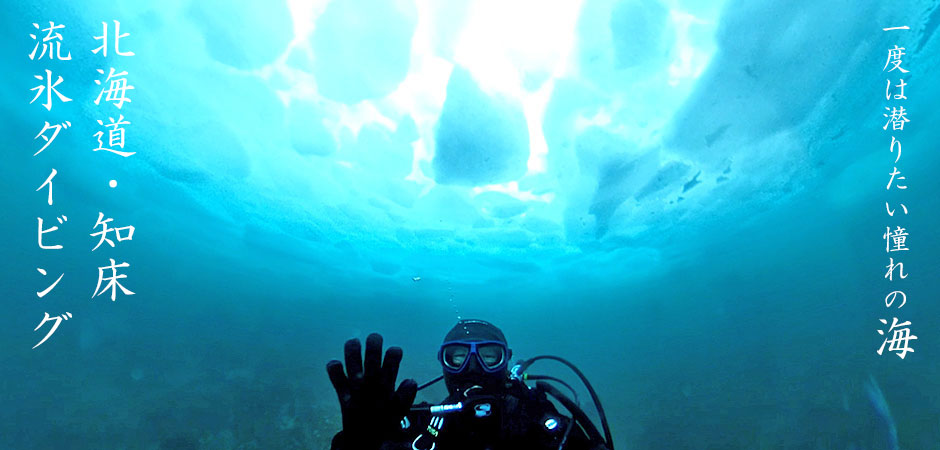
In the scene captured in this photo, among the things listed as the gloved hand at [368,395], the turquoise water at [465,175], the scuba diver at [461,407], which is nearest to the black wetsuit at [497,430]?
the scuba diver at [461,407]

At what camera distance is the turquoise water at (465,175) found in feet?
39.7

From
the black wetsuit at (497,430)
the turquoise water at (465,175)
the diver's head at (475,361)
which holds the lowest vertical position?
the black wetsuit at (497,430)

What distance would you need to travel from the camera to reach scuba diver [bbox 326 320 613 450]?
2.05 m

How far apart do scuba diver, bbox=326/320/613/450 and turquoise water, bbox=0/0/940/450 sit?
9620 mm

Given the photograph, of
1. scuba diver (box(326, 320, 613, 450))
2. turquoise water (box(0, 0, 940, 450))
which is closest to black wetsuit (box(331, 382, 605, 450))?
scuba diver (box(326, 320, 613, 450))

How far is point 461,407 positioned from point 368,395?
3.18ft

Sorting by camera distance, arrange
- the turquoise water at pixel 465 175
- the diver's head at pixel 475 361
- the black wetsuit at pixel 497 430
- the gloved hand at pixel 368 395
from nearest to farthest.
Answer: the gloved hand at pixel 368 395
the black wetsuit at pixel 497 430
the diver's head at pixel 475 361
the turquoise water at pixel 465 175

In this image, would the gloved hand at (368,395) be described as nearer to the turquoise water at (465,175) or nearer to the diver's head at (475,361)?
the diver's head at (475,361)

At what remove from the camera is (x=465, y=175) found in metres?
18.6

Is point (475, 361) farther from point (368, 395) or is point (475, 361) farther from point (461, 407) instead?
point (368, 395)

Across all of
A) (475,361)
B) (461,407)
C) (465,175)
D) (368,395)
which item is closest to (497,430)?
(461,407)

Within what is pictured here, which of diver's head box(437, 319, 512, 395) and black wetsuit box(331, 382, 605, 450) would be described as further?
diver's head box(437, 319, 512, 395)

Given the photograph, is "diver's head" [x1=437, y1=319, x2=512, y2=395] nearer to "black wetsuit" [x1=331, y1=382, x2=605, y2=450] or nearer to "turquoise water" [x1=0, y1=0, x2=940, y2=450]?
"black wetsuit" [x1=331, y1=382, x2=605, y2=450]

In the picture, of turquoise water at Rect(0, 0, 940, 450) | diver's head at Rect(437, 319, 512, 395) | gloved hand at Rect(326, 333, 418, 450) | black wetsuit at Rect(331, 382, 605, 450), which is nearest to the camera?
gloved hand at Rect(326, 333, 418, 450)
